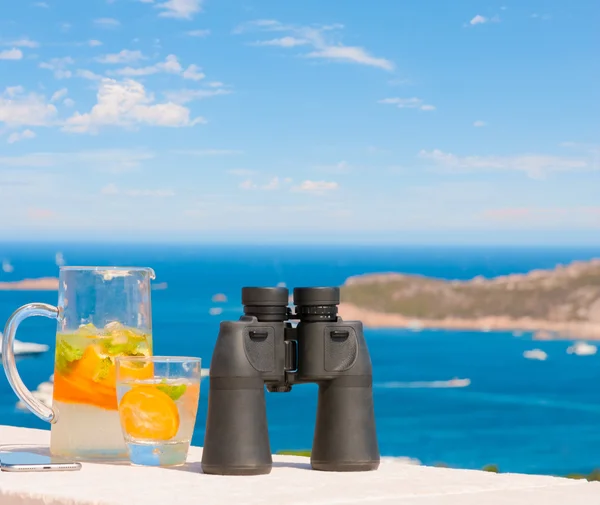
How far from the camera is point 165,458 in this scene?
2053 mm

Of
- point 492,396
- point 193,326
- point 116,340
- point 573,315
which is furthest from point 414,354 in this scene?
point 116,340

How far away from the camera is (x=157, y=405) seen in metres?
2.00

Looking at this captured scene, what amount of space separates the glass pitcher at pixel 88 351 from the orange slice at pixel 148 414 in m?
0.10

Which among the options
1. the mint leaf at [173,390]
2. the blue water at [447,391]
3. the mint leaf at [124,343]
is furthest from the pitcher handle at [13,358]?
the blue water at [447,391]

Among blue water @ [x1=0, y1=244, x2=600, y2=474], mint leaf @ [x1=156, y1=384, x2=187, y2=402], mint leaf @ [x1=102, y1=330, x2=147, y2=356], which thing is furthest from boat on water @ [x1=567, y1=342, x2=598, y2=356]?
mint leaf @ [x1=156, y1=384, x2=187, y2=402]

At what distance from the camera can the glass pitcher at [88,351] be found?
2.12 meters

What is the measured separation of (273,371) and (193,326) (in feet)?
114

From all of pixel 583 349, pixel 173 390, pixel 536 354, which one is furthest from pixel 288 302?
pixel 536 354

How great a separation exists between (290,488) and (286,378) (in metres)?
0.23

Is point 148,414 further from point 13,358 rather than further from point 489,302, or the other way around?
point 489,302

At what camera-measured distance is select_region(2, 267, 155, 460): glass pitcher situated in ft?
6.95

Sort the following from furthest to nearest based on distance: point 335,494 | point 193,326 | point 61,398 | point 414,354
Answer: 1. point 414,354
2. point 193,326
3. point 61,398
4. point 335,494

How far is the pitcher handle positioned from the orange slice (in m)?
0.19

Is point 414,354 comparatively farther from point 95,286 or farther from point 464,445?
point 95,286
